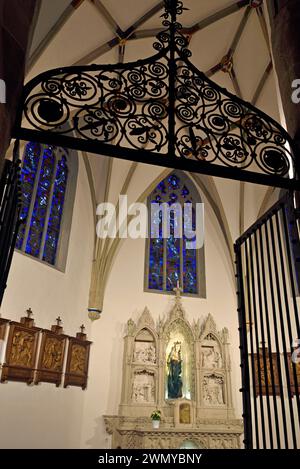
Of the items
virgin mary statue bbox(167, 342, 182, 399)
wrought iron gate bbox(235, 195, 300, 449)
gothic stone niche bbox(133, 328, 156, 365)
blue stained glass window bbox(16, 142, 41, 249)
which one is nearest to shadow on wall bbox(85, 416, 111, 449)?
gothic stone niche bbox(133, 328, 156, 365)

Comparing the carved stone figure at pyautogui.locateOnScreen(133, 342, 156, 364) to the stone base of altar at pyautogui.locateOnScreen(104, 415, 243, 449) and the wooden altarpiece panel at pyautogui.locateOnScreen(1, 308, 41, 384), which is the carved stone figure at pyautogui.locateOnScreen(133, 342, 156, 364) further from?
the wooden altarpiece panel at pyautogui.locateOnScreen(1, 308, 41, 384)

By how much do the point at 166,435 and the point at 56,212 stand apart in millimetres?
5865

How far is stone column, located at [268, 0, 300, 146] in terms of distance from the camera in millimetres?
3010

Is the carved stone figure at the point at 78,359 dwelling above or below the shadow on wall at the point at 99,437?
above

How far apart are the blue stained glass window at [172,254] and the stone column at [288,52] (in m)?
8.16

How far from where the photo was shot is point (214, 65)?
9.92m

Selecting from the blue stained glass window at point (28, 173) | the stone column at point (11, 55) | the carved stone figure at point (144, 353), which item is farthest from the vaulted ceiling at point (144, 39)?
the stone column at point (11, 55)

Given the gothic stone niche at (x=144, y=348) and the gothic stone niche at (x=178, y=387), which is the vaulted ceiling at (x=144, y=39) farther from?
the gothic stone niche at (x=178, y=387)

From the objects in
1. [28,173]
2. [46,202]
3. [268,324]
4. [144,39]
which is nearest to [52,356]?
[46,202]

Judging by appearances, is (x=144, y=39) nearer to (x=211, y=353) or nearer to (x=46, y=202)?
(x=46, y=202)

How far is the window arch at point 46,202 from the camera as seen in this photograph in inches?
338

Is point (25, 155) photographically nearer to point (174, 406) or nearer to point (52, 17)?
point (52, 17)

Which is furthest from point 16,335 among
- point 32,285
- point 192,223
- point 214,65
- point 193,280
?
point 214,65

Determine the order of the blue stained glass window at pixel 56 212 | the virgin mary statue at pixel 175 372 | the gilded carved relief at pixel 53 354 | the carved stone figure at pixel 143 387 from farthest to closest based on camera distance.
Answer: the virgin mary statue at pixel 175 372 < the carved stone figure at pixel 143 387 < the blue stained glass window at pixel 56 212 < the gilded carved relief at pixel 53 354
